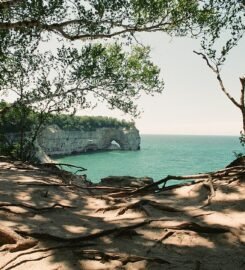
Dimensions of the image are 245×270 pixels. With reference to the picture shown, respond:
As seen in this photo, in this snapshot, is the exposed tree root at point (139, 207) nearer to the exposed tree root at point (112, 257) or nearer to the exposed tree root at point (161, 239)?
the exposed tree root at point (161, 239)

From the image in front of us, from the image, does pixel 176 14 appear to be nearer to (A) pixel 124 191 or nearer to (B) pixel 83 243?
(A) pixel 124 191

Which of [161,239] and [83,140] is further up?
[161,239]

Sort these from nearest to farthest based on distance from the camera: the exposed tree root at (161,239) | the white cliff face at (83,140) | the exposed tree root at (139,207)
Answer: the exposed tree root at (161,239), the exposed tree root at (139,207), the white cliff face at (83,140)

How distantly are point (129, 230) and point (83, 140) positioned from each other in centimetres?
16496

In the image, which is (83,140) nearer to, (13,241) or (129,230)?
(129,230)

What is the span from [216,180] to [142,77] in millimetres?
19862

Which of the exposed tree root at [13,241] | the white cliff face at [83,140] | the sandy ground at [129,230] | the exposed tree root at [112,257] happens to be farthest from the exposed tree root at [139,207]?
the white cliff face at [83,140]

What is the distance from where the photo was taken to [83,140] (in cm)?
16938

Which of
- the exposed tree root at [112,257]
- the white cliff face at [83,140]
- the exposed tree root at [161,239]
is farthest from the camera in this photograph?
the white cliff face at [83,140]

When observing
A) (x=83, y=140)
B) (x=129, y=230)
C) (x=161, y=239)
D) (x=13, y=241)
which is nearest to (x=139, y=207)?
(x=129, y=230)

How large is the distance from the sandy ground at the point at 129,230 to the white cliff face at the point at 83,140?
116397 millimetres

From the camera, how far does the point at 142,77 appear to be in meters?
27.5

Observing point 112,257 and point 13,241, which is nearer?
point 112,257

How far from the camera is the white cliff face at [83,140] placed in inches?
5517
